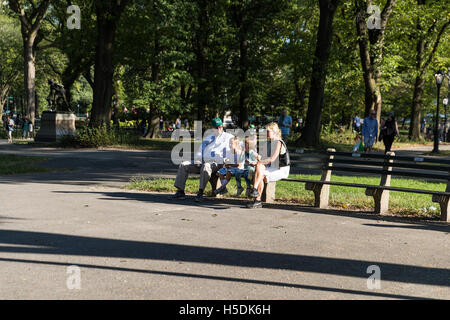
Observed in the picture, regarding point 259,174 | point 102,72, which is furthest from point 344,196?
point 102,72

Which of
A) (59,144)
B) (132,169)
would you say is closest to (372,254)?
(132,169)

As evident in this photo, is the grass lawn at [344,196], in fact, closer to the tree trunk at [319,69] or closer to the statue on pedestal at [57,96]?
the tree trunk at [319,69]

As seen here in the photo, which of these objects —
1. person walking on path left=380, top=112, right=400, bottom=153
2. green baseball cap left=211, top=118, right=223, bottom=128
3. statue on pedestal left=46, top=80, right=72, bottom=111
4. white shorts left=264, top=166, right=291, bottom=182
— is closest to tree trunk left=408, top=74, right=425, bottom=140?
person walking on path left=380, top=112, right=400, bottom=153

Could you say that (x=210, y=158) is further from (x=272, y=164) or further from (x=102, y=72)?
(x=102, y=72)

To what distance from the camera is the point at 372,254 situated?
6.12 m

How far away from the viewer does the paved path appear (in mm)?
4746

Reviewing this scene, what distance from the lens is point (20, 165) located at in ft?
51.7

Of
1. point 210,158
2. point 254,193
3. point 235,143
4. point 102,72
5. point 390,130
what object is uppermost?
point 102,72

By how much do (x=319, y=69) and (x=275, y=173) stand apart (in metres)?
16.4

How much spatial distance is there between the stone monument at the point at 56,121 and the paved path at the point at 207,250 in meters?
18.4

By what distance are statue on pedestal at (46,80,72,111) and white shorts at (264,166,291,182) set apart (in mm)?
21862

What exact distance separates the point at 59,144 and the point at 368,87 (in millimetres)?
16165

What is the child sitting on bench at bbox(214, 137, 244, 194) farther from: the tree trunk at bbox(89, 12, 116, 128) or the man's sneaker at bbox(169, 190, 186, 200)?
the tree trunk at bbox(89, 12, 116, 128)
